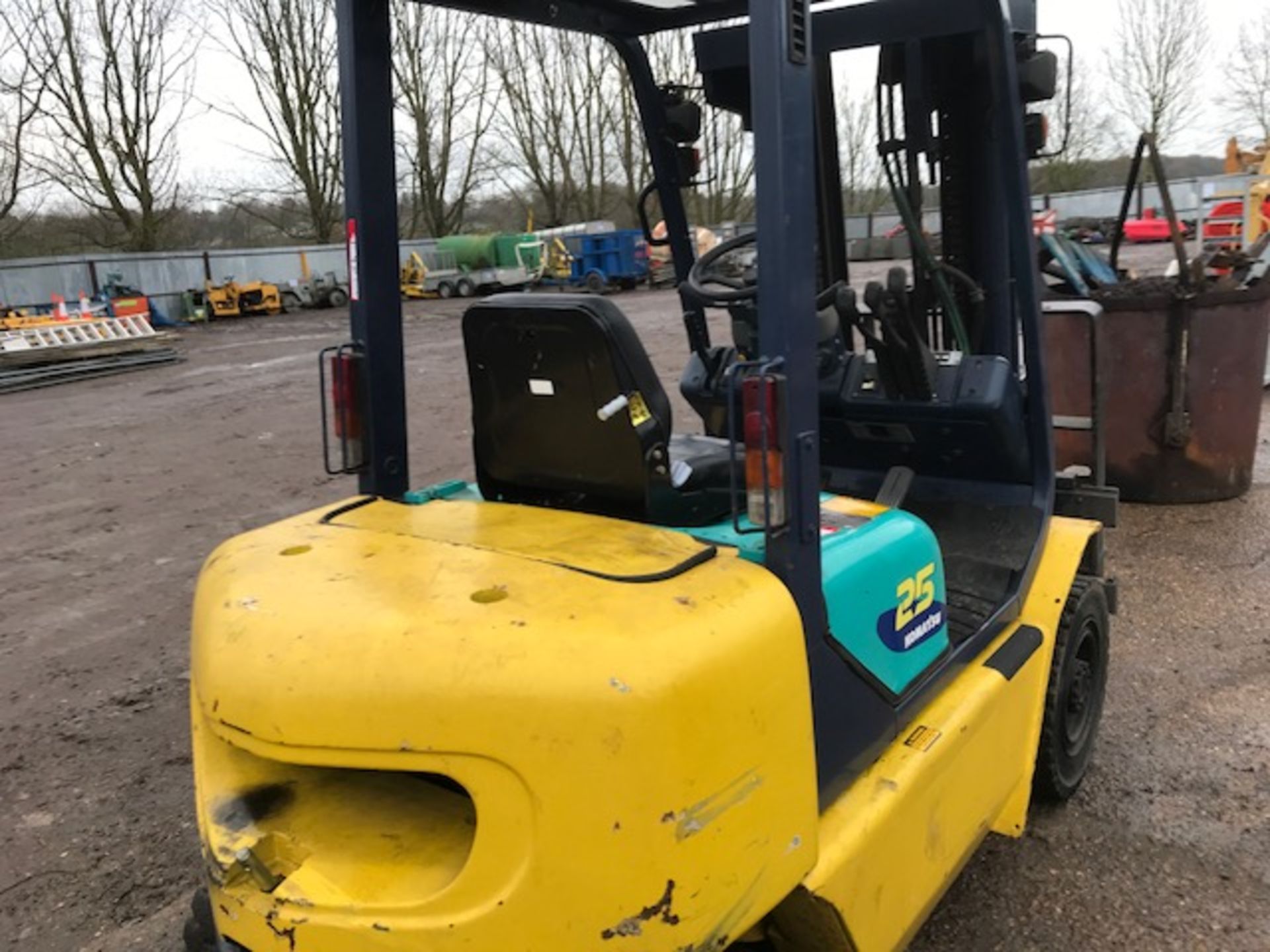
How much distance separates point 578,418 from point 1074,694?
2003mm

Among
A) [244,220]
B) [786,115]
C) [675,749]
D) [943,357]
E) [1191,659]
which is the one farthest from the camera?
[244,220]

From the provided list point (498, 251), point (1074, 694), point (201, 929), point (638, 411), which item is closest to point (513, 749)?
point (638, 411)

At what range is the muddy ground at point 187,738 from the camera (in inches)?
112

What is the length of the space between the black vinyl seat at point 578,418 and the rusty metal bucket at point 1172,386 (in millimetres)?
4434

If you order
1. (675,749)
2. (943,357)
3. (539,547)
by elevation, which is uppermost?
(943,357)

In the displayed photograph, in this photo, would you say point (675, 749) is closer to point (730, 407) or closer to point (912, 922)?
point (730, 407)

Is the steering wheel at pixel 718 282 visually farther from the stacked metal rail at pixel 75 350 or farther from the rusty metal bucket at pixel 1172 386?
the stacked metal rail at pixel 75 350

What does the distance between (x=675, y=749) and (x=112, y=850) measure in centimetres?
252

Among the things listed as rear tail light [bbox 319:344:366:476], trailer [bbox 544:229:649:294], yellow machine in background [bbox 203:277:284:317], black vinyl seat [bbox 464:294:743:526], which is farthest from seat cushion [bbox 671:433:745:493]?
trailer [bbox 544:229:649:294]

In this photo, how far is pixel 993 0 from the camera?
3.06 m

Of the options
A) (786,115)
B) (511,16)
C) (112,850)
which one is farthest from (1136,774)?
(112,850)

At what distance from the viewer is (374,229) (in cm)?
259

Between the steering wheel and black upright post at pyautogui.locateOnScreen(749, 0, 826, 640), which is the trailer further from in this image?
black upright post at pyautogui.locateOnScreen(749, 0, 826, 640)

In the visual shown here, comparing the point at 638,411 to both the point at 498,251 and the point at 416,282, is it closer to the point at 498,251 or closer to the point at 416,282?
the point at 498,251
